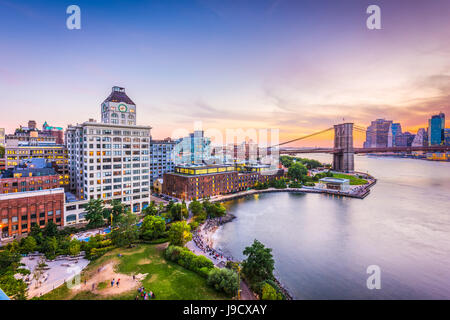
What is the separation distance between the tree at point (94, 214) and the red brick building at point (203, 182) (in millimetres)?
20486

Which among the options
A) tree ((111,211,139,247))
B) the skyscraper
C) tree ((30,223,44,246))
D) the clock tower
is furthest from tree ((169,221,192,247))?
the clock tower

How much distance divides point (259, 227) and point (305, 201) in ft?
78.6

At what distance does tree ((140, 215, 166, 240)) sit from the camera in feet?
99.4

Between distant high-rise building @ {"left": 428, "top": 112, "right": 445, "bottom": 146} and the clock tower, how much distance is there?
777 ft

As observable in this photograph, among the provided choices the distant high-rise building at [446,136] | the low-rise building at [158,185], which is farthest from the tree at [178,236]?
the distant high-rise building at [446,136]

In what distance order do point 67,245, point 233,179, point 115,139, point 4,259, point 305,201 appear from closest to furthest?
point 4,259 < point 67,245 < point 115,139 < point 305,201 < point 233,179

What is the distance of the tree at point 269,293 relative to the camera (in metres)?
18.5

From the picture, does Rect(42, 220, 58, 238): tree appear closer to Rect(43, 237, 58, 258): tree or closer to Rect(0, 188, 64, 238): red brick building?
Rect(43, 237, 58, 258): tree

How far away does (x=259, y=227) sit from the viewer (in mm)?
39375

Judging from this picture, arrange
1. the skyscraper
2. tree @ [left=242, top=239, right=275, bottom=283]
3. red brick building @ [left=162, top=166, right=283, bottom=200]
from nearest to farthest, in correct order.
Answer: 1. tree @ [left=242, top=239, right=275, bottom=283]
2. the skyscraper
3. red brick building @ [left=162, top=166, right=283, bottom=200]

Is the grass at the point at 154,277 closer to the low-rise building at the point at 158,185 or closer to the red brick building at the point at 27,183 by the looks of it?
the red brick building at the point at 27,183

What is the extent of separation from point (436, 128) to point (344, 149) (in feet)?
531
